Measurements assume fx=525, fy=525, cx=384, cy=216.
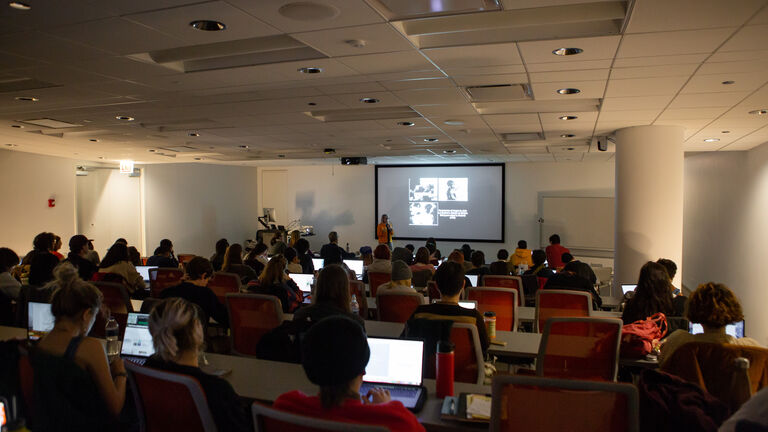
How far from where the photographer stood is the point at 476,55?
Result: 3961mm

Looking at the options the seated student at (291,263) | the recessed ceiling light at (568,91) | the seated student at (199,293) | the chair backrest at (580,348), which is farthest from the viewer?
the seated student at (291,263)

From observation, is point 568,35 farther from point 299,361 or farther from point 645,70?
point 299,361

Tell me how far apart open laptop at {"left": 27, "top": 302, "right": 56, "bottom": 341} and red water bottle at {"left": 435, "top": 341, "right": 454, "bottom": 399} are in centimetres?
275

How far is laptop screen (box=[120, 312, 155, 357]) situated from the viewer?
331 centimetres

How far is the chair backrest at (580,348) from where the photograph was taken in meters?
3.40

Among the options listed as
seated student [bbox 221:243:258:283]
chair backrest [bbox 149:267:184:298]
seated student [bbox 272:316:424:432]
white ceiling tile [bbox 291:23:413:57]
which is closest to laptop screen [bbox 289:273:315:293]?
seated student [bbox 221:243:258:283]

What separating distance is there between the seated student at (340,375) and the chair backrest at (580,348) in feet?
6.46

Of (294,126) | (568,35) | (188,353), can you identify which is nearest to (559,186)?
(294,126)

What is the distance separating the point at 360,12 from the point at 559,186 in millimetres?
12620

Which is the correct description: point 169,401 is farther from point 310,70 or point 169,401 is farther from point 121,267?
point 121,267

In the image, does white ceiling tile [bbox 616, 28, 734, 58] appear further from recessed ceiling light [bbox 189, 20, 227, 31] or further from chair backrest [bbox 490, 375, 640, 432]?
recessed ceiling light [bbox 189, 20, 227, 31]

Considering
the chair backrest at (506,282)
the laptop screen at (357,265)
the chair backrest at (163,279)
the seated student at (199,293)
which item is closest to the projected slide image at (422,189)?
the laptop screen at (357,265)

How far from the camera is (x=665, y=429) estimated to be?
2.03 m

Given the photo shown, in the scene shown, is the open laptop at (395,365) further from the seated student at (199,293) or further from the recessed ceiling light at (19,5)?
the recessed ceiling light at (19,5)
